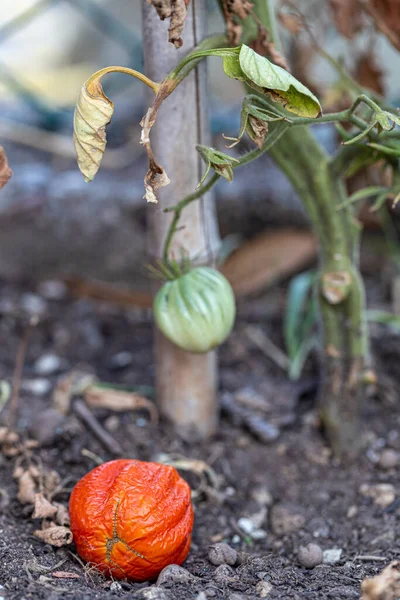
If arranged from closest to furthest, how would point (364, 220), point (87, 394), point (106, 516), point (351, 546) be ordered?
1. point (106, 516)
2. point (351, 546)
3. point (87, 394)
4. point (364, 220)

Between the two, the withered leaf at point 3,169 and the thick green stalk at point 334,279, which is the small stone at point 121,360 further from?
the withered leaf at point 3,169

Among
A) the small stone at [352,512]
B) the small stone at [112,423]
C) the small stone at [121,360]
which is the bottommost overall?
the small stone at [121,360]

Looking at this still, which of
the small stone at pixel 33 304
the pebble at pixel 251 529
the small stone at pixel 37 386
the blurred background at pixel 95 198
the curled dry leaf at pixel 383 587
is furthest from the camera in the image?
the blurred background at pixel 95 198

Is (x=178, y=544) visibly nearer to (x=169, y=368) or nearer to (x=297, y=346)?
(x=169, y=368)

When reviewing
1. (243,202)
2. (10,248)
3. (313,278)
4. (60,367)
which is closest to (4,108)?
(10,248)

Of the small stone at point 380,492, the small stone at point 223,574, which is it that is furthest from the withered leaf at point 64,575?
the small stone at point 380,492

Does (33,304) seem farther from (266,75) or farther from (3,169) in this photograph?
(266,75)
